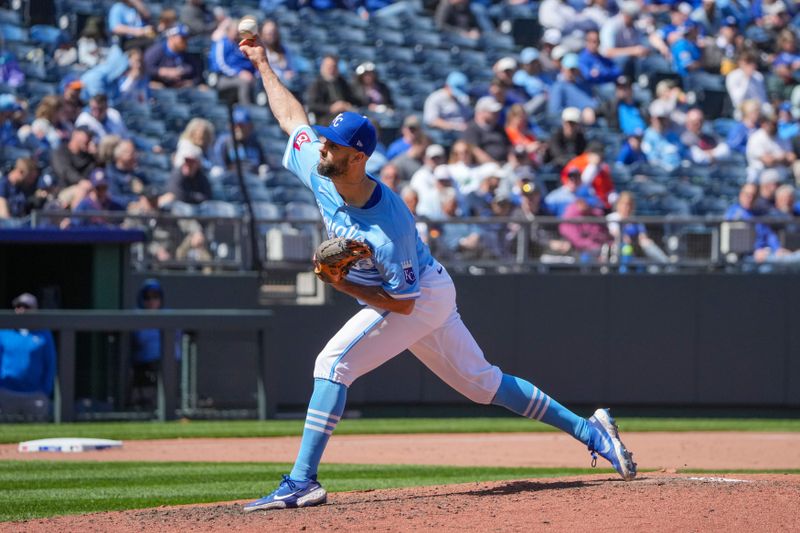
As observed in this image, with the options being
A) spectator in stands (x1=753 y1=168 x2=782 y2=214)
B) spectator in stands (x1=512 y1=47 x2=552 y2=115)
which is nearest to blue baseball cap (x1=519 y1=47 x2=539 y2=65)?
spectator in stands (x1=512 y1=47 x2=552 y2=115)

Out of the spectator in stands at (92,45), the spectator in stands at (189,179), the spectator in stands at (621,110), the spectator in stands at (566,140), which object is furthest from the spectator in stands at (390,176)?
the spectator in stands at (621,110)

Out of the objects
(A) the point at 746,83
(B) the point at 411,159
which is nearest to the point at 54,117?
(B) the point at 411,159

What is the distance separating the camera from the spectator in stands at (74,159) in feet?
42.8

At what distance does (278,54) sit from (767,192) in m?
5.93

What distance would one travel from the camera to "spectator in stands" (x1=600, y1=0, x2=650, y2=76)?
727 inches

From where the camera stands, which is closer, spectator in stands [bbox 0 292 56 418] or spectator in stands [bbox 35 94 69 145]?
spectator in stands [bbox 0 292 56 418]

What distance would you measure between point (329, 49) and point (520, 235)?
486 cm

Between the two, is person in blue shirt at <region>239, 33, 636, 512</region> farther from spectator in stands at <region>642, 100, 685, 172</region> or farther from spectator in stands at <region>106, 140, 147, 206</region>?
spectator in stands at <region>642, 100, 685, 172</region>

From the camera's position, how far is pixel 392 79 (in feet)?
56.1

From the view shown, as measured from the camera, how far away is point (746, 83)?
60.6 feet

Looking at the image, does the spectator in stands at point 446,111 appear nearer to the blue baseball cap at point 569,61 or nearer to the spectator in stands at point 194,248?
the blue baseball cap at point 569,61

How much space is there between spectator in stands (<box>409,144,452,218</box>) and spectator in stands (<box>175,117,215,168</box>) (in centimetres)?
Result: 220

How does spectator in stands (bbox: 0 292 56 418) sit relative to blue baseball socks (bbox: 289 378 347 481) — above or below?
below

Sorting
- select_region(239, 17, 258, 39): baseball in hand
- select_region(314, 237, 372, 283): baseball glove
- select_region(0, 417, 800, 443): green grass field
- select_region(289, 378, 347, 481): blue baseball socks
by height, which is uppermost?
select_region(239, 17, 258, 39): baseball in hand
